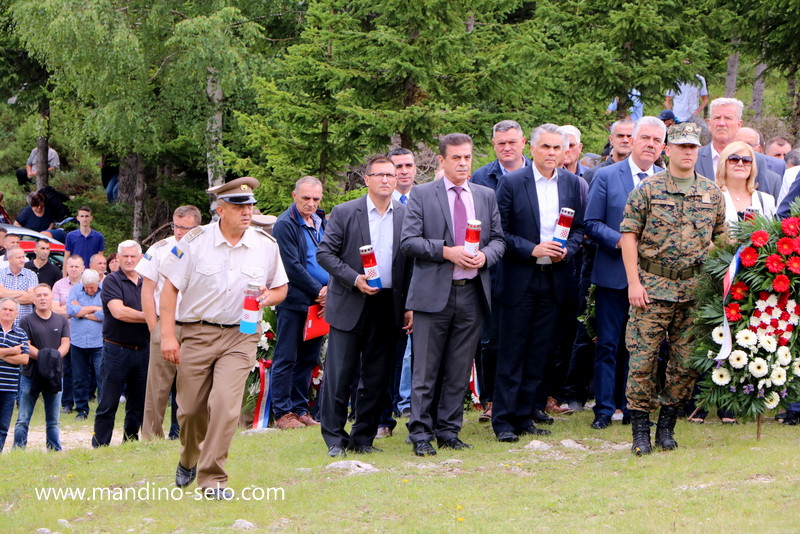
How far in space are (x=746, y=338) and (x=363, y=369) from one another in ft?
10.1

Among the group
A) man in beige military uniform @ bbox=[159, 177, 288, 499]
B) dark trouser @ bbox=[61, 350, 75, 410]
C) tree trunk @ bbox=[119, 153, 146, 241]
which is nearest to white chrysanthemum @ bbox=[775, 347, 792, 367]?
man in beige military uniform @ bbox=[159, 177, 288, 499]

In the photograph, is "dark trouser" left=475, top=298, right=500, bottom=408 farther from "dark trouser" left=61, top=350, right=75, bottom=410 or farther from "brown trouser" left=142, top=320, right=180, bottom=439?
"dark trouser" left=61, top=350, right=75, bottom=410

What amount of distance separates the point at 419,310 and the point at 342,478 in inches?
59.5

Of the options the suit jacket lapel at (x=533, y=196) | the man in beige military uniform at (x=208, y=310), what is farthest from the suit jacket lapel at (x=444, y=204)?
the man in beige military uniform at (x=208, y=310)

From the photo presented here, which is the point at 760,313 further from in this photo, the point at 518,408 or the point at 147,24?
the point at 147,24

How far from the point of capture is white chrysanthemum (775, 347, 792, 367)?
8.16 metres

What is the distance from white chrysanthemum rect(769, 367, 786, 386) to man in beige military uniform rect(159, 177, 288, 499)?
3867mm

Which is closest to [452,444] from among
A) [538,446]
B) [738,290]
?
[538,446]

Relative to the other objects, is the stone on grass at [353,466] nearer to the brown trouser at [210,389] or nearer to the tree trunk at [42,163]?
the brown trouser at [210,389]

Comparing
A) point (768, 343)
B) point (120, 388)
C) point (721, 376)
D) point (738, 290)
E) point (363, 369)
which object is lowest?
point (120, 388)

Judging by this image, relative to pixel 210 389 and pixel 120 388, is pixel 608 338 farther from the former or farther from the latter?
pixel 120 388

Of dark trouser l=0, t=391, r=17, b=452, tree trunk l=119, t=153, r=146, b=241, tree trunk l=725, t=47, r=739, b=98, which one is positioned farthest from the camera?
tree trunk l=119, t=153, r=146, b=241

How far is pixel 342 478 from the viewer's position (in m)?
7.86

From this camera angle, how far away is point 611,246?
358 inches
